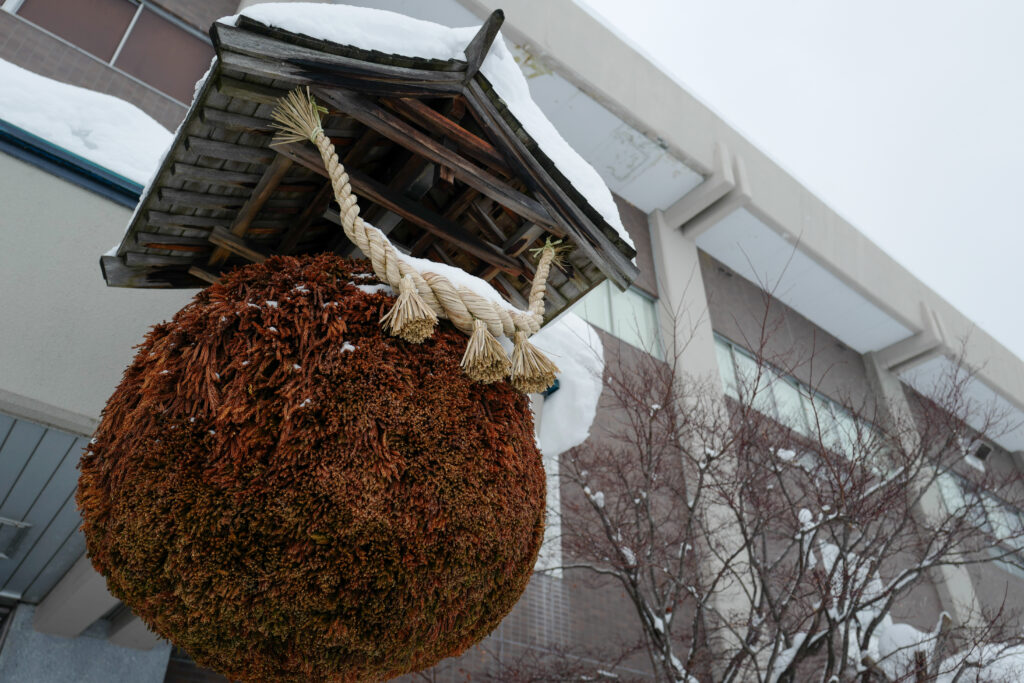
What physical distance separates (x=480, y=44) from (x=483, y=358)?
1120 millimetres

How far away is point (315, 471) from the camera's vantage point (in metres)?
1.73

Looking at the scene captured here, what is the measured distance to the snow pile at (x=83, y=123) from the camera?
3629 mm

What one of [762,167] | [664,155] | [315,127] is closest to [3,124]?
[315,127]

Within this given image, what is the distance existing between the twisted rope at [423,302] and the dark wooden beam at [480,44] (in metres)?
0.54

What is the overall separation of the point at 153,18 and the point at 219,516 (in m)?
7.25

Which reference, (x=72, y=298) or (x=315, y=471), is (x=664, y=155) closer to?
(x=72, y=298)

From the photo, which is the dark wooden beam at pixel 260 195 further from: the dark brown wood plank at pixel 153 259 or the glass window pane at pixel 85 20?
the glass window pane at pixel 85 20

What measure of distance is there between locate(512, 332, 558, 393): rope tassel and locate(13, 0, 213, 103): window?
20.1 feet

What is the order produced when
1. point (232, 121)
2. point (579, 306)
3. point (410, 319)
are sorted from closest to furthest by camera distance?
1. point (410, 319)
2. point (232, 121)
3. point (579, 306)

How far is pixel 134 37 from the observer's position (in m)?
6.90

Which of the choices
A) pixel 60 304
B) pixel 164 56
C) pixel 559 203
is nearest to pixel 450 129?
pixel 559 203

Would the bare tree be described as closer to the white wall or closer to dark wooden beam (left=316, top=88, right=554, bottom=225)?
dark wooden beam (left=316, top=88, right=554, bottom=225)

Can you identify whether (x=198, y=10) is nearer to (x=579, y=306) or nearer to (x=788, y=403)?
(x=579, y=306)

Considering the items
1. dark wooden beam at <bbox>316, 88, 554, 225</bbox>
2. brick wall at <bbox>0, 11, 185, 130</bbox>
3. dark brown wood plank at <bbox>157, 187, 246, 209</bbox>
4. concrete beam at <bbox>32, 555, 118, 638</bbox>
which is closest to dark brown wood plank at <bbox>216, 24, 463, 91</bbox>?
dark wooden beam at <bbox>316, 88, 554, 225</bbox>
